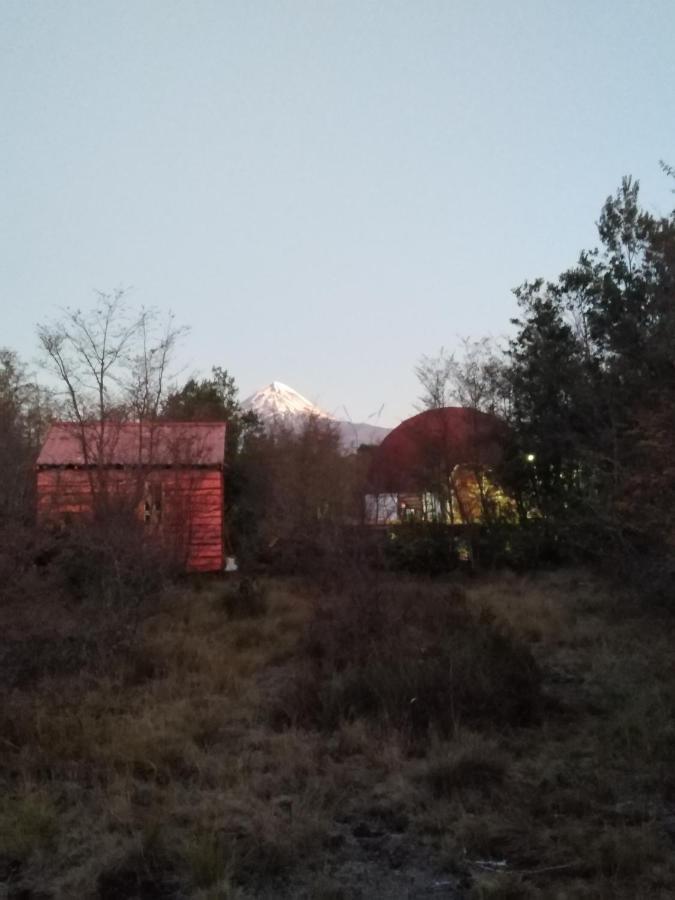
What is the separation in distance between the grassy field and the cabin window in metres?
3.66

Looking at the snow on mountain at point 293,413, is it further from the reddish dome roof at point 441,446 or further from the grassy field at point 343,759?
the grassy field at point 343,759

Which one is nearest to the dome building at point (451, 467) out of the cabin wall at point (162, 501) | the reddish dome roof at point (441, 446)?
the reddish dome roof at point (441, 446)

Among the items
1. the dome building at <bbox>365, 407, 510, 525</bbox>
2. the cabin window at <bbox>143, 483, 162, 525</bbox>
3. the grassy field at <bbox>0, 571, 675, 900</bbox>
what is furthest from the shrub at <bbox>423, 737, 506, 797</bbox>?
the dome building at <bbox>365, 407, 510, 525</bbox>

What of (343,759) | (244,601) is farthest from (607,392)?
(343,759)

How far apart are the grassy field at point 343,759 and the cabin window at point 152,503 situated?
3661mm

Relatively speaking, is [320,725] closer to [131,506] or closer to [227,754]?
[227,754]

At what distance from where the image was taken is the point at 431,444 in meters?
22.3

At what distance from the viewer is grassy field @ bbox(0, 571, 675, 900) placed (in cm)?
500

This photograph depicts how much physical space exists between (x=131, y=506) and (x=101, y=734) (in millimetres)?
5994

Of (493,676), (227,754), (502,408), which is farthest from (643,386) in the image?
(502,408)

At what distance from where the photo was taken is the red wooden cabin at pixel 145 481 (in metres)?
14.1

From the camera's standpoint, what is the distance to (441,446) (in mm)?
22250

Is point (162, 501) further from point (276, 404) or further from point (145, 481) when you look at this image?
point (276, 404)

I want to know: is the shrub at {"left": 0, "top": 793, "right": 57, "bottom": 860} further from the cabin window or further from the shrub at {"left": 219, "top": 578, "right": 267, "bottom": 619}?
the cabin window
